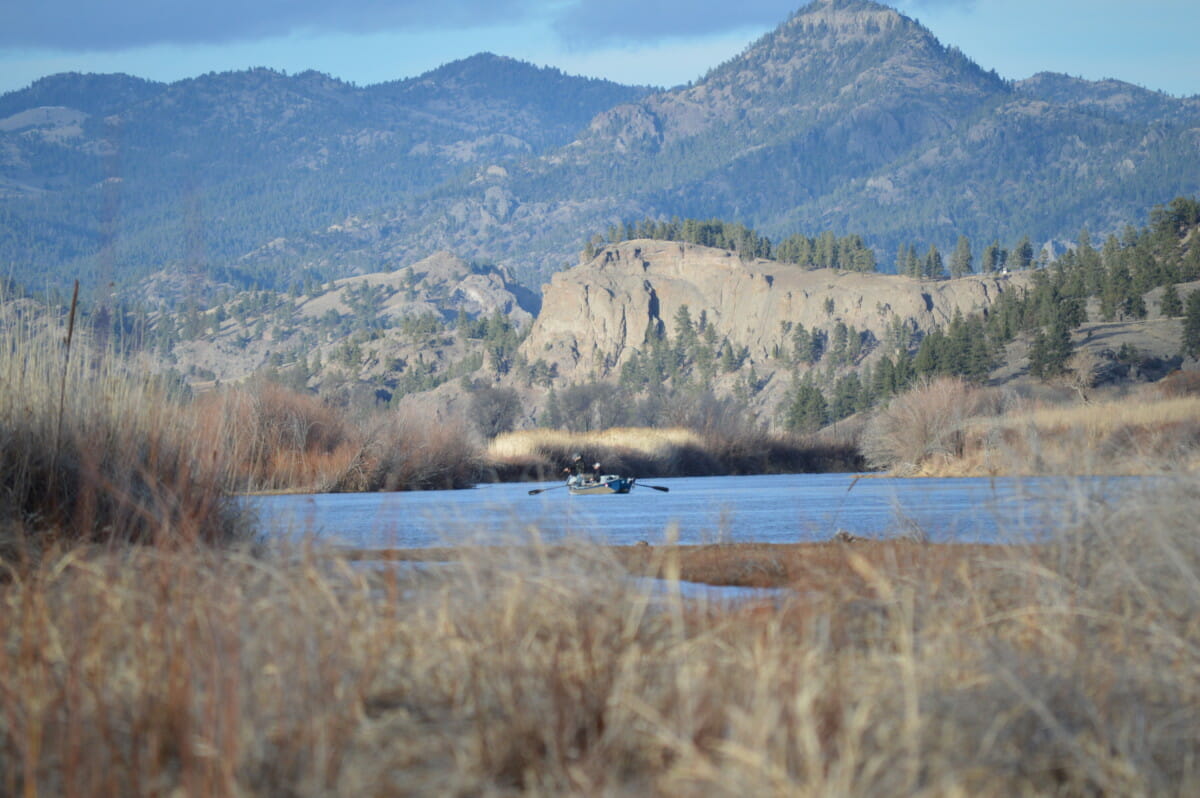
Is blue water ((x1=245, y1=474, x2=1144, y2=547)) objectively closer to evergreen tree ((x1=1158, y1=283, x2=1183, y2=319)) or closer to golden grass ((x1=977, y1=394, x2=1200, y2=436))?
golden grass ((x1=977, y1=394, x2=1200, y2=436))

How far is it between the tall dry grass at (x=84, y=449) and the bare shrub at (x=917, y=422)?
39791mm

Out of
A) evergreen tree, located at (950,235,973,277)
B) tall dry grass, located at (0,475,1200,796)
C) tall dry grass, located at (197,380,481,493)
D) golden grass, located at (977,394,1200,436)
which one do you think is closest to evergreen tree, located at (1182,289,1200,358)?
golden grass, located at (977,394,1200,436)

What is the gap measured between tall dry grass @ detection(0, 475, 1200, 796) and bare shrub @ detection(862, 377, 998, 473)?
43762 mm

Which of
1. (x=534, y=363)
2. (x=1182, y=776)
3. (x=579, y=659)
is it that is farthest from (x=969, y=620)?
(x=534, y=363)

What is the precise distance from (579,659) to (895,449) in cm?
5294

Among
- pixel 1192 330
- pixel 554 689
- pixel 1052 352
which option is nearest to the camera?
pixel 554 689

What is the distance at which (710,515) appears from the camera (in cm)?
2767

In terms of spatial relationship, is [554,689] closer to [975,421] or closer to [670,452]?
[975,421]

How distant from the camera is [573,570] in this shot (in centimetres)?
726

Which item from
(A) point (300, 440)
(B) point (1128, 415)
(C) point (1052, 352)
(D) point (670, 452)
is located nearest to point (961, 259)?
(C) point (1052, 352)

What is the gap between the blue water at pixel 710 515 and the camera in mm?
8945

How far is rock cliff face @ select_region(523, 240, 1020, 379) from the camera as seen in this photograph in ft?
529

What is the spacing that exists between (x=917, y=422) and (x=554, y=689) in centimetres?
5135

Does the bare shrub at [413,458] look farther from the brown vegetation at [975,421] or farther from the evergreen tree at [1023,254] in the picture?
the evergreen tree at [1023,254]
